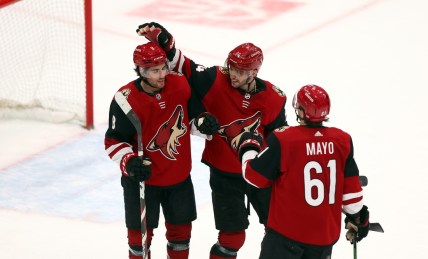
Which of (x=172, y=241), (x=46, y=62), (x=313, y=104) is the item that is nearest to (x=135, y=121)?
(x=172, y=241)

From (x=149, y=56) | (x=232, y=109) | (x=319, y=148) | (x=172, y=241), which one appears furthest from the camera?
(x=172, y=241)

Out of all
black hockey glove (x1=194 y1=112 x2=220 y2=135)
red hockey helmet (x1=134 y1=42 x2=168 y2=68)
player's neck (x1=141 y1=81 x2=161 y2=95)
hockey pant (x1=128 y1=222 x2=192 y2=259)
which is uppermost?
red hockey helmet (x1=134 y1=42 x2=168 y2=68)

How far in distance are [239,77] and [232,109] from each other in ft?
0.54

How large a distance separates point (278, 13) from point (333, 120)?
2.53m

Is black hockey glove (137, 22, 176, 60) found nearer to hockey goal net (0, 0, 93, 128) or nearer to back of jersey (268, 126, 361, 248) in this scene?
back of jersey (268, 126, 361, 248)

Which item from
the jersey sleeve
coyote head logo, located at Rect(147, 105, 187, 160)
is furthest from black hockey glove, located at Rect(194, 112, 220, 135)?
the jersey sleeve

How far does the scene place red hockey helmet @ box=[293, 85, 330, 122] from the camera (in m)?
3.93

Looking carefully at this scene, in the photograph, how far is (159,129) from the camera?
4.40m

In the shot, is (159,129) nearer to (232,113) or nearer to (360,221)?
(232,113)

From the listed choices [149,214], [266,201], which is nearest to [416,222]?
[266,201]

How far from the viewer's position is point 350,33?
8805 mm

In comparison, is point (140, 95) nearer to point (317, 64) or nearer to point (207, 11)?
point (317, 64)

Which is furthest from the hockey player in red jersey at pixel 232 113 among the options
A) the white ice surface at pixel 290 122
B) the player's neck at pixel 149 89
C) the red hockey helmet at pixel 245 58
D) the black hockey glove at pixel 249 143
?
the white ice surface at pixel 290 122

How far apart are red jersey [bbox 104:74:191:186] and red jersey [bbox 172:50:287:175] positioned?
0.38 ft
